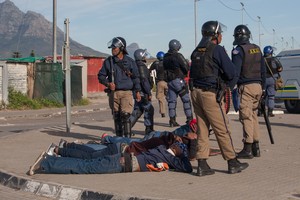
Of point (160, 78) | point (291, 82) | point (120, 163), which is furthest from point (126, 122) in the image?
point (291, 82)

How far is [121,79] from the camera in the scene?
10875 mm

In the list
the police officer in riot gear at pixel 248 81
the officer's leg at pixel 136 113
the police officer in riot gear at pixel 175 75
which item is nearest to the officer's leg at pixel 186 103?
the police officer in riot gear at pixel 175 75

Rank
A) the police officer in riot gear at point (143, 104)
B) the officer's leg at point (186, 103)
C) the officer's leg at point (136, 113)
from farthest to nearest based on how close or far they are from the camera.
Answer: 1. the officer's leg at point (186, 103)
2. the officer's leg at point (136, 113)
3. the police officer in riot gear at point (143, 104)

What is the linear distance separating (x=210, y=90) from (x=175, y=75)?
19.6 ft

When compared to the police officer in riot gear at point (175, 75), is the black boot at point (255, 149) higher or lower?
lower

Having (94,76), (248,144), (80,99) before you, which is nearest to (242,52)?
(248,144)

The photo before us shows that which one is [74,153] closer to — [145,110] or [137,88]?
[137,88]

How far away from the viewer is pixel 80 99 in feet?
93.0

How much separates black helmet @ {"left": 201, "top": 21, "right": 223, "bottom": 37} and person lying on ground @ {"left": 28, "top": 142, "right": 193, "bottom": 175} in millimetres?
1626

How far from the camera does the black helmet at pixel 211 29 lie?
7.92 meters

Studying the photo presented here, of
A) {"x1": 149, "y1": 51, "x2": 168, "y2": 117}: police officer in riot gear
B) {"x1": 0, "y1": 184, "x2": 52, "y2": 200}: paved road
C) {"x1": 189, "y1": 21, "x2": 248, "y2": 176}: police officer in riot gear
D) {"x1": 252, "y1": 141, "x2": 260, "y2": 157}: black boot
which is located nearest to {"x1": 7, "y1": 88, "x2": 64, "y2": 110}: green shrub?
{"x1": 149, "y1": 51, "x2": 168, "y2": 117}: police officer in riot gear

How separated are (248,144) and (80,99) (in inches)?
774

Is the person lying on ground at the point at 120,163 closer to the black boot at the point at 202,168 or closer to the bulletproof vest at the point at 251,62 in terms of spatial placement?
the black boot at the point at 202,168

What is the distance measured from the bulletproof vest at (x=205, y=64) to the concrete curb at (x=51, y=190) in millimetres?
1936
